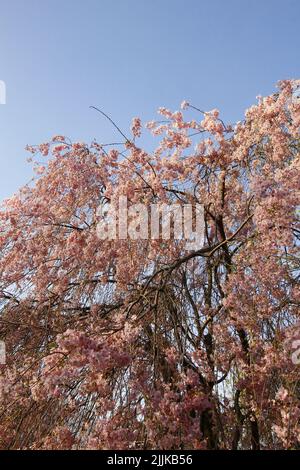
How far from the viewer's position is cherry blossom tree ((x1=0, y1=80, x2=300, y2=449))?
2.74m

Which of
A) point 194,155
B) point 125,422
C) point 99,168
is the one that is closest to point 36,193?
point 99,168

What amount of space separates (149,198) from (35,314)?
1.73m

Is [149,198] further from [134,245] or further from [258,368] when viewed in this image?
[258,368]

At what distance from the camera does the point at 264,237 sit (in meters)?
3.49

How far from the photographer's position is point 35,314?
401 centimetres

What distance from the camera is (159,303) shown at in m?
3.72

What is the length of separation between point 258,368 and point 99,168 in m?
3.37

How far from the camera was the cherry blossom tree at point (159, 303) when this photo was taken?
2.74 m

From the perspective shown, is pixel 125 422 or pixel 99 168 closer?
pixel 125 422
